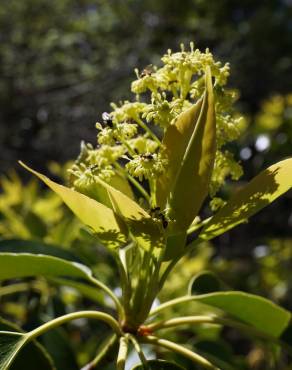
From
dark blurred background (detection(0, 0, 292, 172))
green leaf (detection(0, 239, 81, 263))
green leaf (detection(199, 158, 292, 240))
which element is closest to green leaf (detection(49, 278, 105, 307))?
green leaf (detection(0, 239, 81, 263))

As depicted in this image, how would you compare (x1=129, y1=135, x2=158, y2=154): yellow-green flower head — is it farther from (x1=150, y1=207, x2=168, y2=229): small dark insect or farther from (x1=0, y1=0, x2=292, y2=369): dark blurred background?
(x1=0, y1=0, x2=292, y2=369): dark blurred background

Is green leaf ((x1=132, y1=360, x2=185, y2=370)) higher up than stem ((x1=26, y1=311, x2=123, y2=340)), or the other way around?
stem ((x1=26, y1=311, x2=123, y2=340))

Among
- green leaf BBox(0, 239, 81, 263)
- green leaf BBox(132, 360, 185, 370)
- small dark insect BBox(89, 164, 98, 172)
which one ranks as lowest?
green leaf BBox(132, 360, 185, 370)

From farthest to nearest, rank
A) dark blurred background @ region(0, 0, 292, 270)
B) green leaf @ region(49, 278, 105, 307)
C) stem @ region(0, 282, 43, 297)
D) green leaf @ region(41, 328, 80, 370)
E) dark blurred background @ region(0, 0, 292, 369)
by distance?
dark blurred background @ region(0, 0, 292, 270) → dark blurred background @ region(0, 0, 292, 369) → stem @ region(0, 282, 43, 297) → green leaf @ region(41, 328, 80, 370) → green leaf @ region(49, 278, 105, 307)

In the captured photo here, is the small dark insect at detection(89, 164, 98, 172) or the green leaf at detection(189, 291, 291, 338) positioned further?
the green leaf at detection(189, 291, 291, 338)

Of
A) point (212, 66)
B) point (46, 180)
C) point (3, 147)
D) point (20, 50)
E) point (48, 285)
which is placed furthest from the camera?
point (20, 50)

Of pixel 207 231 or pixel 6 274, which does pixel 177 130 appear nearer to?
pixel 207 231

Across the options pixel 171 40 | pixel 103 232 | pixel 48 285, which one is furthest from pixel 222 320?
pixel 171 40

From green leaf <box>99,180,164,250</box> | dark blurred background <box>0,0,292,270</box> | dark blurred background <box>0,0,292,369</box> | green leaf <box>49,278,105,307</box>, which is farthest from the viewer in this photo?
dark blurred background <box>0,0,292,270</box>
